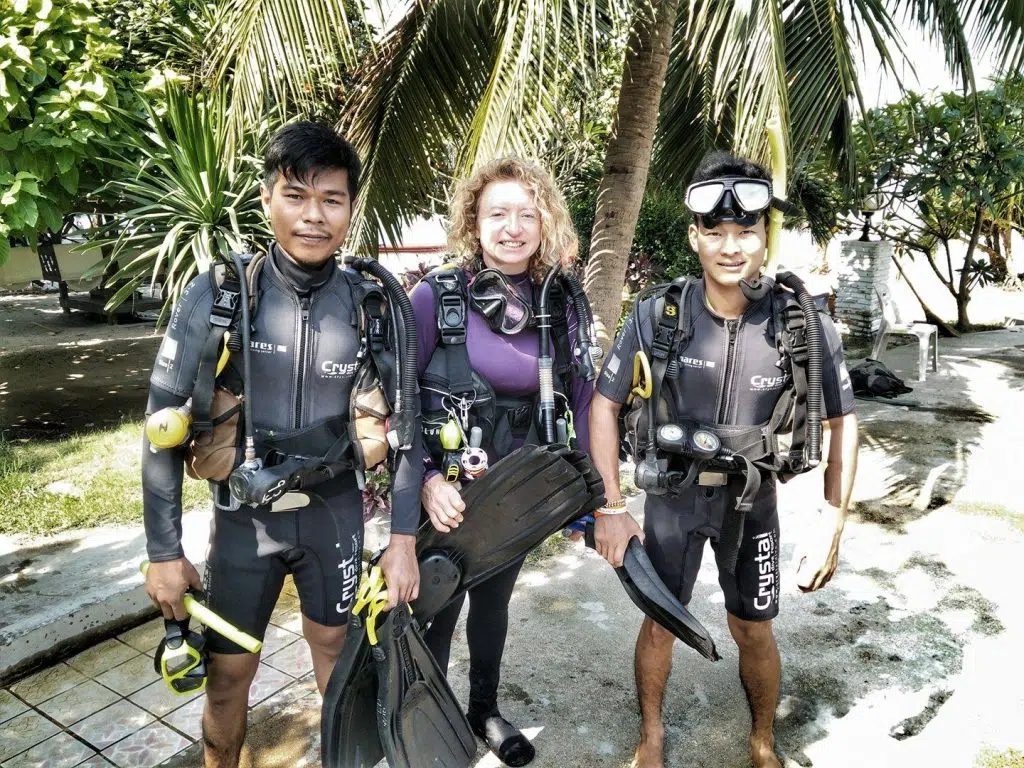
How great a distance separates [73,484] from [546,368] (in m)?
4.10

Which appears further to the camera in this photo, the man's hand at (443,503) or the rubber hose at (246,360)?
the man's hand at (443,503)

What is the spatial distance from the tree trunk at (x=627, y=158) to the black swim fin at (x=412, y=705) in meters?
2.86

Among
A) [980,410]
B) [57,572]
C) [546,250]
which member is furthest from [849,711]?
[980,410]

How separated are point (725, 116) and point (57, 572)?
516cm

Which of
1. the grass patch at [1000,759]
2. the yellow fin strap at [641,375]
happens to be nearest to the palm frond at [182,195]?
the yellow fin strap at [641,375]

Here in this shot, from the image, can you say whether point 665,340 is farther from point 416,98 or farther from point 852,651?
point 416,98

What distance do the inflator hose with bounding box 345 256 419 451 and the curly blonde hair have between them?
14.7 inches

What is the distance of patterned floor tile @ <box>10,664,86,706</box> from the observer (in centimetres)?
283

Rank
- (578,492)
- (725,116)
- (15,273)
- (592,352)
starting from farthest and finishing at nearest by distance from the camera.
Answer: (15,273)
(725,116)
(592,352)
(578,492)

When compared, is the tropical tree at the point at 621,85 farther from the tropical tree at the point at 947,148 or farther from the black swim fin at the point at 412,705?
the tropical tree at the point at 947,148

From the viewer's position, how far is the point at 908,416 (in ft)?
23.0

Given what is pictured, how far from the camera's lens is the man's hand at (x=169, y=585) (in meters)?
1.88

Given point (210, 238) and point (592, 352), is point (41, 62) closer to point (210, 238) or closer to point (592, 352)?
point (210, 238)

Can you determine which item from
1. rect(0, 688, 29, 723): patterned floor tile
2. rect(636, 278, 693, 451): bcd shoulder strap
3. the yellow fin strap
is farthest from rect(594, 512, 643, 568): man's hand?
rect(0, 688, 29, 723): patterned floor tile
